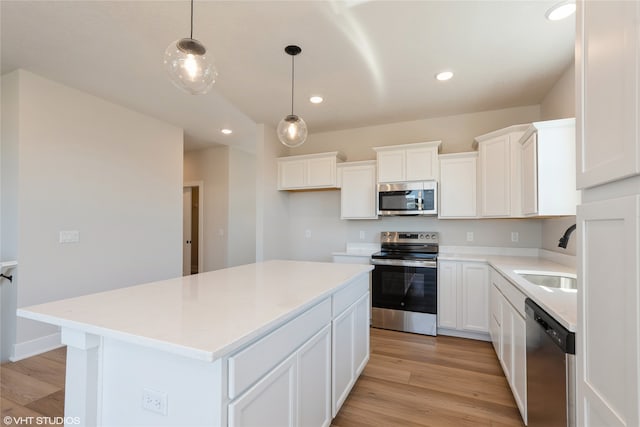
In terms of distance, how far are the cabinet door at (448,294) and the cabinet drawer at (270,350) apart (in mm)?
2194

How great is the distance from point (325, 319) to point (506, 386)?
174 centimetres

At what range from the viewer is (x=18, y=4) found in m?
1.93

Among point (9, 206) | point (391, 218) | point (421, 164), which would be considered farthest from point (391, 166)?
point (9, 206)

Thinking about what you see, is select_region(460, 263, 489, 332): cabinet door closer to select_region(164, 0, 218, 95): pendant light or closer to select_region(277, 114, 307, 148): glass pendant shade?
select_region(277, 114, 307, 148): glass pendant shade

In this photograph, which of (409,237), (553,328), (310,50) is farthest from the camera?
(409,237)

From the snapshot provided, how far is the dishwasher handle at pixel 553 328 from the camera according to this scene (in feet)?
3.85

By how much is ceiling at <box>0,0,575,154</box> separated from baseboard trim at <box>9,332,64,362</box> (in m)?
2.51

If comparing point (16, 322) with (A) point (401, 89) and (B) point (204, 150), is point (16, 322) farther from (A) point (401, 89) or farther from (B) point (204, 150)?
(A) point (401, 89)

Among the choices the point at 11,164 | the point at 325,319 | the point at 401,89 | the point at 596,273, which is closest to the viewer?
the point at 596,273

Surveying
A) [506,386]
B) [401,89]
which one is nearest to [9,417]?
[506,386]

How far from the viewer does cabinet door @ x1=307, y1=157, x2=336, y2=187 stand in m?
4.10

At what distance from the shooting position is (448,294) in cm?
331

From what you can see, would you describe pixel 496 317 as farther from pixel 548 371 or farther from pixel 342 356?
pixel 342 356

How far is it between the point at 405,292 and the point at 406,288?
5 centimetres
